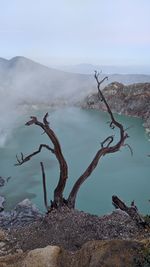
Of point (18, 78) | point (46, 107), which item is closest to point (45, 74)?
point (18, 78)

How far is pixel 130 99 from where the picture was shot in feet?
191

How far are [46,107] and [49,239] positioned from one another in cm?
6333

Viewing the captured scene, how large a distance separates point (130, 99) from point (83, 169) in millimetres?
30620

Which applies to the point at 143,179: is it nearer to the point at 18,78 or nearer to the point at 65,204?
the point at 65,204

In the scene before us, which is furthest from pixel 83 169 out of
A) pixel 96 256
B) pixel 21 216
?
pixel 96 256

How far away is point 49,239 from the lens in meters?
8.41

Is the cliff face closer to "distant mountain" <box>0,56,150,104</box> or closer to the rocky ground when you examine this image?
"distant mountain" <box>0,56,150,104</box>

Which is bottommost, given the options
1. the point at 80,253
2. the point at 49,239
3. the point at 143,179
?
the point at 143,179

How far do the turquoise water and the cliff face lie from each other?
385cm

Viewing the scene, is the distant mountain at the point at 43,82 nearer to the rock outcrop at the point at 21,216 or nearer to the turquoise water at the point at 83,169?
the turquoise water at the point at 83,169

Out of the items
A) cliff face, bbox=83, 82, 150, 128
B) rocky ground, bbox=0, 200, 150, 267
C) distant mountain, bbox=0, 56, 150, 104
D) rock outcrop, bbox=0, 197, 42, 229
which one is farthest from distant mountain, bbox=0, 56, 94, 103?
rocky ground, bbox=0, 200, 150, 267

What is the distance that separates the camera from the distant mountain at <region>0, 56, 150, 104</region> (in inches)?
3145

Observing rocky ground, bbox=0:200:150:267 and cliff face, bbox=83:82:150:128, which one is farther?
cliff face, bbox=83:82:150:128

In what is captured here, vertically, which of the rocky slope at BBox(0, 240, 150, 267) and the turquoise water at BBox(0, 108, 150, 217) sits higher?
the rocky slope at BBox(0, 240, 150, 267)
